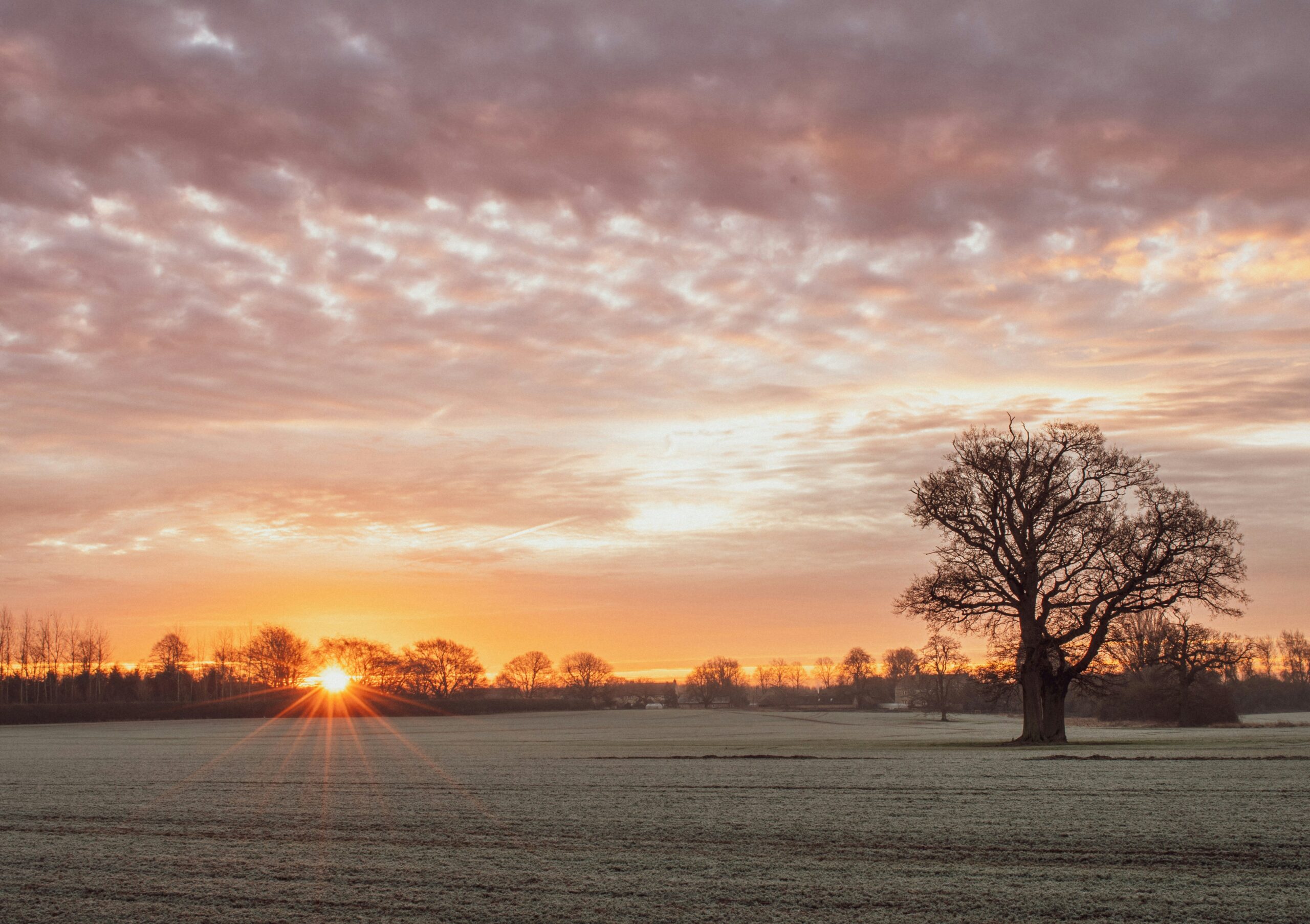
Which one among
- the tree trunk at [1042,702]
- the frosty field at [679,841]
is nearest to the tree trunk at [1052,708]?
the tree trunk at [1042,702]

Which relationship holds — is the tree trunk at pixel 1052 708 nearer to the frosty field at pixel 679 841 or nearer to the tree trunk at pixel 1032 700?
the tree trunk at pixel 1032 700

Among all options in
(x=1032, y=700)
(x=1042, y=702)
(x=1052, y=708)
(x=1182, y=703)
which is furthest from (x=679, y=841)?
(x=1182, y=703)

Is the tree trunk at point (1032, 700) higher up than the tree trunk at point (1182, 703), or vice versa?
the tree trunk at point (1032, 700)

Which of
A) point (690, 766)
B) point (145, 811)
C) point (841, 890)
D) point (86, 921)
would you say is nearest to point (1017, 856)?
point (841, 890)

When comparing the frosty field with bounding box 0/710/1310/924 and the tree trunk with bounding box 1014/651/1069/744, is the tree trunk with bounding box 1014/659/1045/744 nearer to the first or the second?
the tree trunk with bounding box 1014/651/1069/744

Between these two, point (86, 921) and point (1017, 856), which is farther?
point (1017, 856)

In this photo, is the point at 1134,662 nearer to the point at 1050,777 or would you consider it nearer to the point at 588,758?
the point at 1050,777

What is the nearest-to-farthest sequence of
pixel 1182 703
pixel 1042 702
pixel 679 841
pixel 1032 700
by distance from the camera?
pixel 679 841
pixel 1032 700
pixel 1042 702
pixel 1182 703

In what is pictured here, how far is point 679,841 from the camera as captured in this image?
47.5 feet

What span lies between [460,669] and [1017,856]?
17738 centimetres

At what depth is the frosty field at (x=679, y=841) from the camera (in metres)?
10.4

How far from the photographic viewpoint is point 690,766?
30.3 metres

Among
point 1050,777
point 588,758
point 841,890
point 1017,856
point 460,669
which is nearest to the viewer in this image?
point 841,890

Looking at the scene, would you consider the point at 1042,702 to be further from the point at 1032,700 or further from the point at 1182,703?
the point at 1182,703
